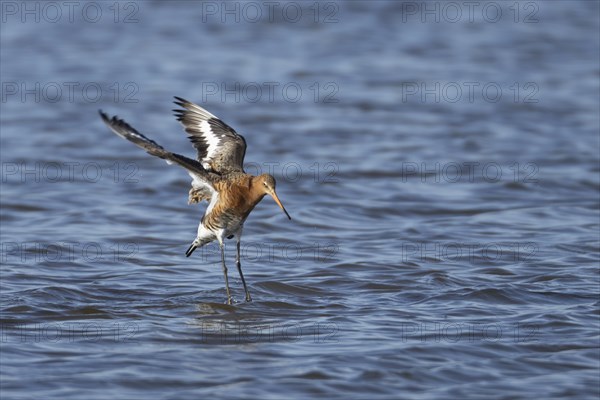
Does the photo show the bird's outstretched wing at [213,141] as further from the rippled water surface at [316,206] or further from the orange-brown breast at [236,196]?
the rippled water surface at [316,206]

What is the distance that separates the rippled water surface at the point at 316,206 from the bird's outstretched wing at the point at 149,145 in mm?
1013

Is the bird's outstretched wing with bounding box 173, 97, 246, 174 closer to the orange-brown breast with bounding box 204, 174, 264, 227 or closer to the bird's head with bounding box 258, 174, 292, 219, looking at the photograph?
the orange-brown breast with bounding box 204, 174, 264, 227

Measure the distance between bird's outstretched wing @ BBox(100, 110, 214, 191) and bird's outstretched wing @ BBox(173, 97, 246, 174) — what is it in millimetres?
522

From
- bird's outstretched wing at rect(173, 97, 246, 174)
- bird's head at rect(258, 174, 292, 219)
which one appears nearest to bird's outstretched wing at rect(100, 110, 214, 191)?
bird's head at rect(258, 174, 292, 219)

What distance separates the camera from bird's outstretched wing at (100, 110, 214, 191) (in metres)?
7.68

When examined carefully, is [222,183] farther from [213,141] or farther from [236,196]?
[213,141]

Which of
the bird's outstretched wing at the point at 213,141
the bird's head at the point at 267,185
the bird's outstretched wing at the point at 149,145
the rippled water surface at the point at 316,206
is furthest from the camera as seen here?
the bird's outstretched wing at the point at 213,141

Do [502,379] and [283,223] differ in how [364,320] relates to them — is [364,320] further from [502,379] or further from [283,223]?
[283,223]

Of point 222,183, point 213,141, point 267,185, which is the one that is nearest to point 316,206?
point 213,141

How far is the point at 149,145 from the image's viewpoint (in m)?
7.72

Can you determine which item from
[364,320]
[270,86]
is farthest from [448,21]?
[364,320]

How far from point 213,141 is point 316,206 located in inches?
108

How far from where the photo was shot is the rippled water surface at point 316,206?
697cm

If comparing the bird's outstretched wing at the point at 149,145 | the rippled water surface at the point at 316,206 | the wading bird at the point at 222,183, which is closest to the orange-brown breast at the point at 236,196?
the wading bird at the point at 222,183
